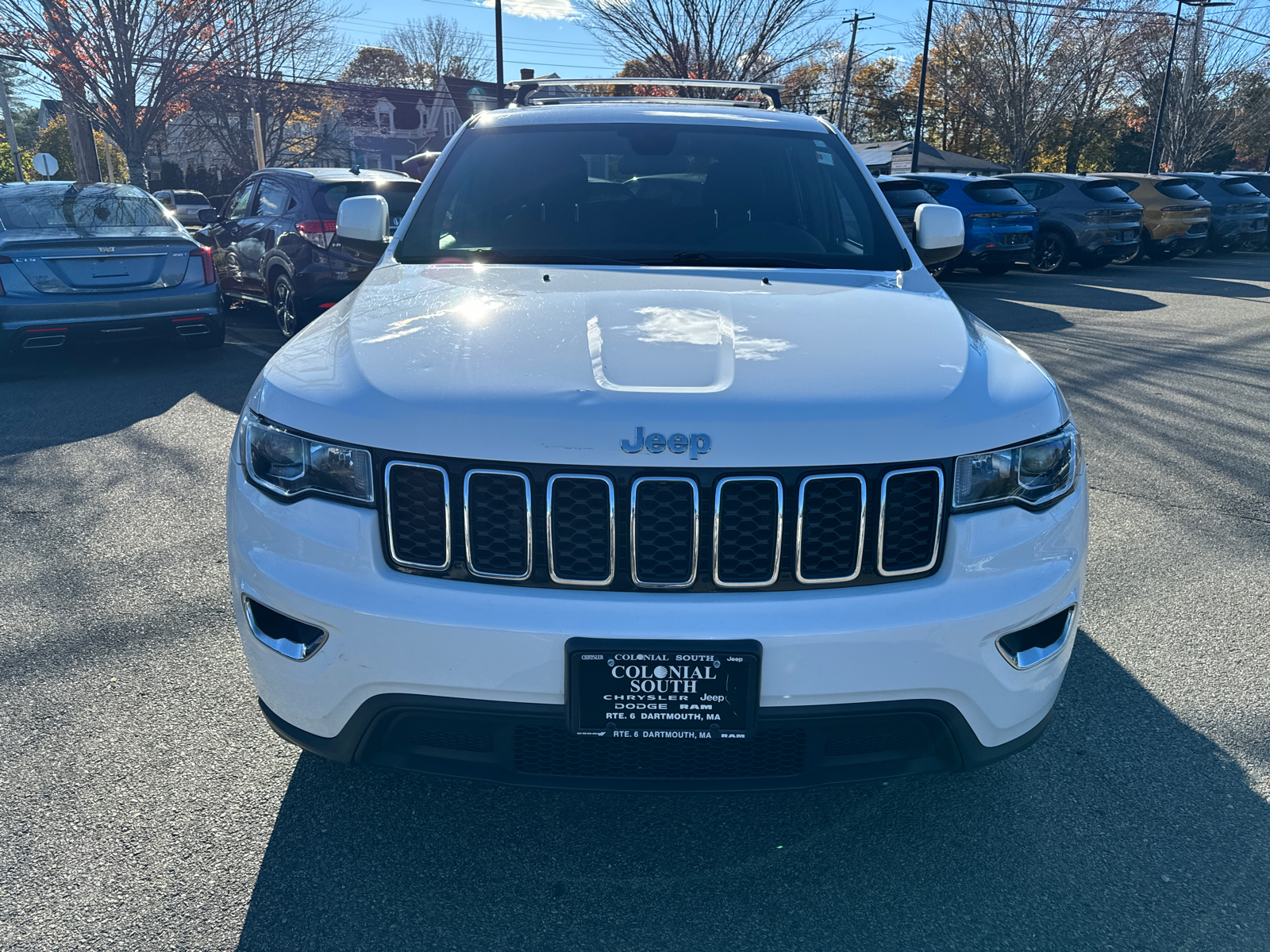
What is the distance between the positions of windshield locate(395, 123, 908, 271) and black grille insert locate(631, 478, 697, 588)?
4.19 ft

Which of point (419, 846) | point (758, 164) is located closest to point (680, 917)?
point (419, 846)

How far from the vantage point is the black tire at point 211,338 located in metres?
8.30

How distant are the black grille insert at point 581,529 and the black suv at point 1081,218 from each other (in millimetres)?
16784

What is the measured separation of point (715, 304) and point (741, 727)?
111cm

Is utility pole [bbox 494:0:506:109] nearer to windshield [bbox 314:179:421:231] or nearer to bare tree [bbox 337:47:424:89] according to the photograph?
windshield [bbox 314:179:421:231]

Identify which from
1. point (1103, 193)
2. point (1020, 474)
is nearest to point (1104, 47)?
point (1103, 193)

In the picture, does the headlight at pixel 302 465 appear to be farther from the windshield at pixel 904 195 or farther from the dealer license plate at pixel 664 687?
the windshield at pixel 904 195

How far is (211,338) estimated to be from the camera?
27.4 feet

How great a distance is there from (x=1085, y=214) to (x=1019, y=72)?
86.3 ft

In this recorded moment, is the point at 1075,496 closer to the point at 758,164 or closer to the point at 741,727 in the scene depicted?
the point at 741,727

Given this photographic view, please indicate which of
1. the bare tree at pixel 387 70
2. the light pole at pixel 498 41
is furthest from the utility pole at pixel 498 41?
the bare tree at pixel 387 70

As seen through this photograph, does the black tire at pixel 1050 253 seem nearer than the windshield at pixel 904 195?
No

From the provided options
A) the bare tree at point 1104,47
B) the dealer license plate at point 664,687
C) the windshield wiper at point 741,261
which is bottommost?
the dealer license plate at point 664,687

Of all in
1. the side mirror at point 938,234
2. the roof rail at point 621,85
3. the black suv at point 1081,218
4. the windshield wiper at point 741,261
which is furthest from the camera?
Answer: the black suv at point 1081,218
